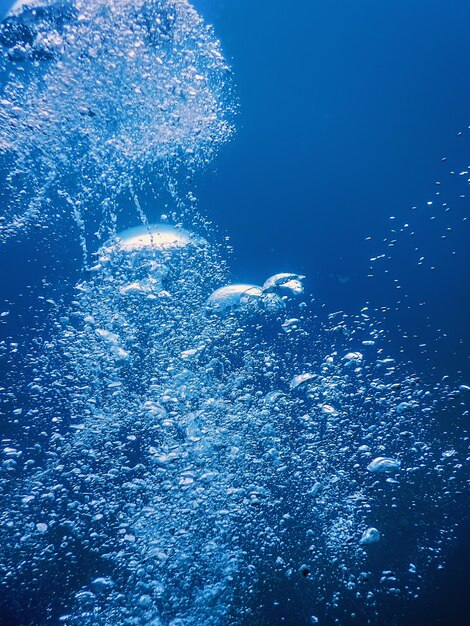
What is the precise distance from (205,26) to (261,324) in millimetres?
2813

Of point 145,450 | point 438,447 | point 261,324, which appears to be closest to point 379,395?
point 438,447

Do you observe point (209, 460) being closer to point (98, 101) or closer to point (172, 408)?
point (172, 408)

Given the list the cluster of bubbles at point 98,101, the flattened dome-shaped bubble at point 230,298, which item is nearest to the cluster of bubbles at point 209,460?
the flattened dome-shaped bubble at point 230,298

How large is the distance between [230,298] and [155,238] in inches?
34.0

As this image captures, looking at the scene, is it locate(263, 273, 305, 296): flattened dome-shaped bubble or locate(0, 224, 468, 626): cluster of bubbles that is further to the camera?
locate(263, 273, 305, 296): flattened dome-shaped bubble

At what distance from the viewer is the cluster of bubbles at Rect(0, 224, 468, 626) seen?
123 inches

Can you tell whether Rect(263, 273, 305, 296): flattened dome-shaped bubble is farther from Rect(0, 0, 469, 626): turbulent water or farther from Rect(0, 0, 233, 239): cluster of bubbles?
Rect(0, 0, 233, 239): cluster of bubbles

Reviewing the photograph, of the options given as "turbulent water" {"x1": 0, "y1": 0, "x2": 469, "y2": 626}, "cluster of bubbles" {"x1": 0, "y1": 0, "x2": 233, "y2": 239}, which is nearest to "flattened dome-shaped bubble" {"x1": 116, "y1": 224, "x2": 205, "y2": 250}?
"turbulent water" {"x1": 0, "y1": 0, "x2": 469, "y2": 626}

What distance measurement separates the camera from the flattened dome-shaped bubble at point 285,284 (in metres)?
3.79

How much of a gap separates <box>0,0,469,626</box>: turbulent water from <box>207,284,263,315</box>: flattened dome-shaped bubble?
23 millimetres

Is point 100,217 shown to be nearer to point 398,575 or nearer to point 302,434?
point 302,434

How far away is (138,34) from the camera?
372cm

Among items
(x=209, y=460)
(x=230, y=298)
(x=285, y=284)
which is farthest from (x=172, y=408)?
(x=285, y=284)

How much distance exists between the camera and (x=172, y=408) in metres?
3.44
